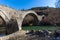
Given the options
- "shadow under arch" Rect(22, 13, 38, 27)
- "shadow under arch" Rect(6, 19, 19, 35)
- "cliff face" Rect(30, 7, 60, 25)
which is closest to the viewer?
"shadow under arch" Rect(6, 19, 19, 35)

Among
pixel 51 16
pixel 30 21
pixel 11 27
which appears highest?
pixel 51 16

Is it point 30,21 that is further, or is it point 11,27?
point 30,21

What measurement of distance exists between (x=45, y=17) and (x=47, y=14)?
4.06 meters

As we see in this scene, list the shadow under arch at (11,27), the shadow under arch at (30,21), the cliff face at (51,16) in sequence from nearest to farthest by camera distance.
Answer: the shadow under arch at (11,27) → the shadow under arch at (30,21) → the cliff face at (51,16)

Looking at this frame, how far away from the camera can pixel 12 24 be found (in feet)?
118

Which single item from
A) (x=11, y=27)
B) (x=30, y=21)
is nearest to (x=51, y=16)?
(x=30, y=21)

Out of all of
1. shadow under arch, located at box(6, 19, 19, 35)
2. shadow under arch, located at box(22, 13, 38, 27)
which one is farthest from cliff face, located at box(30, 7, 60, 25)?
shadow under arch, located at box(6, 19, 19, 35)

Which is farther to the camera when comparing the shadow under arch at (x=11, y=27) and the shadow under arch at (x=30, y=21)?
the shadow under arch at (x=30, y=21)

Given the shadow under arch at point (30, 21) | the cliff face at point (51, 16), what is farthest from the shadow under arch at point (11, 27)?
the cliff face at point (51, 16)

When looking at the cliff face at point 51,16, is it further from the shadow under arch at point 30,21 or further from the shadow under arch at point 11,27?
the shadow under arch at point 11,27

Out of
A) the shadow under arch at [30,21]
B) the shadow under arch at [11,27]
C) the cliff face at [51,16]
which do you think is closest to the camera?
the shadow under arch at [11,27]

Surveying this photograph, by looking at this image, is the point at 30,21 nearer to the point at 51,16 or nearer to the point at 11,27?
the point at 51,16

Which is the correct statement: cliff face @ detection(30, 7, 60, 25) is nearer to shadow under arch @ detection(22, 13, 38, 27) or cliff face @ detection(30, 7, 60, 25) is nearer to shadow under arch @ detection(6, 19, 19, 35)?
shadow under arch @ detection(22, 13, 38, 27)

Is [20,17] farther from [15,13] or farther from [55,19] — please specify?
[55,19]
